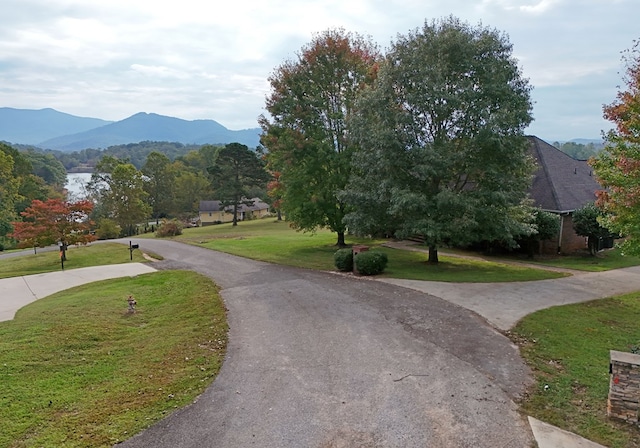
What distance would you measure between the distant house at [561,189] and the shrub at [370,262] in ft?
33.0

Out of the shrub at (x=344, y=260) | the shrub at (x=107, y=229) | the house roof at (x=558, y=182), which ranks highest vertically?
the house roof at (x=558, y=182)

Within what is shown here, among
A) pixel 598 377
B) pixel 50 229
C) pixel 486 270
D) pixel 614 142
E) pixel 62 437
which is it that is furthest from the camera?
pixel 50 229

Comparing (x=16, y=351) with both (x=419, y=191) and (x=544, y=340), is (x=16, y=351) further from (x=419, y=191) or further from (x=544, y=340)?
(x=419, y=191)

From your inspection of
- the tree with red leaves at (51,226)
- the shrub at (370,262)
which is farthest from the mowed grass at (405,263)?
the tree with red leaves at (51,226)

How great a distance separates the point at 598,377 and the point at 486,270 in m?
9.65

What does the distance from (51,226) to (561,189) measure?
89.5 ft

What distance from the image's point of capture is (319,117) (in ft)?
69.7

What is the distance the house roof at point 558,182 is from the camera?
20.3 m

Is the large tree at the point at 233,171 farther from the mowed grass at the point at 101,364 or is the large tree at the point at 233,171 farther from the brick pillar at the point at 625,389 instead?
the brick pillar at the point at 625,389

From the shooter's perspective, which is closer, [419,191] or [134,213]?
[419,191]

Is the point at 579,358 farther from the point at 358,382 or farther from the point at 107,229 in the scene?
the point at 107,229

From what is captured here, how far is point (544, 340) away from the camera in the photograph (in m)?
8.41

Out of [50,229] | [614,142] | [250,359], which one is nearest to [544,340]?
[614,142]

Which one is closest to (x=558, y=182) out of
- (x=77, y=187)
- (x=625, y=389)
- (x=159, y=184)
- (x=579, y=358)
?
(x=579, y=358)
